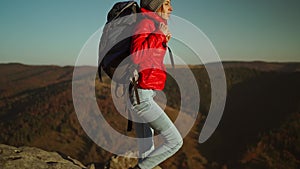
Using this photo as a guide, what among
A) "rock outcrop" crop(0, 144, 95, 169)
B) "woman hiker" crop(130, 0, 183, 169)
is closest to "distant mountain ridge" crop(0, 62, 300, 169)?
"rock outcrop" crop(0, 144, 95, 169)

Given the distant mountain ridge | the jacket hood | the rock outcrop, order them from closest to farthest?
the jacket hood < the rock outcrop < the distant mountain ridge

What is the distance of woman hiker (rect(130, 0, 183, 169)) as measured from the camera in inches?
91.8

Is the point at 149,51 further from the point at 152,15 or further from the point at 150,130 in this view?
the point at 150,130

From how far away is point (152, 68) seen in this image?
242 cm

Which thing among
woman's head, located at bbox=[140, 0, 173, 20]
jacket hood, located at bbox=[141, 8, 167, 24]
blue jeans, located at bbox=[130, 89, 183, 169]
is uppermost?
woman's head, located at bbox=[140, 0, 173, 20]

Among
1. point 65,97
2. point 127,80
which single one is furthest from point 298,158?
point 65,97

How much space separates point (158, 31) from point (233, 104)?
21.9 m

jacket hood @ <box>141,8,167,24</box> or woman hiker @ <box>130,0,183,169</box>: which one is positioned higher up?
jacket hood @ <box>141,8,167,24</box>

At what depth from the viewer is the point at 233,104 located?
23.0 meters

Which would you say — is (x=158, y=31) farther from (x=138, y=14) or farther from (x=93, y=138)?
(x=93, y=138)

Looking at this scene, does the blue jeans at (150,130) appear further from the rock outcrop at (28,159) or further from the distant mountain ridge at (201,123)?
the distant mountain ridge at (201,123)

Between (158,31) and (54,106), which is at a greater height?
(158,31)

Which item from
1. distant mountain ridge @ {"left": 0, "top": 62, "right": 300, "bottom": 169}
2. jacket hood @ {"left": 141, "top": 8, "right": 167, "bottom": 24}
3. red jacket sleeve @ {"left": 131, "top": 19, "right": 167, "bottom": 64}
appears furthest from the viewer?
distant mountain ridge @ {"left": 0, "top": 62, "right": 300, "bottom": 169}

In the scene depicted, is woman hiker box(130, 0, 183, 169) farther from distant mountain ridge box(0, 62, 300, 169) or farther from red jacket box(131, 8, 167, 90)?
distant mountain ridge box(0, 62, 300, 169)
